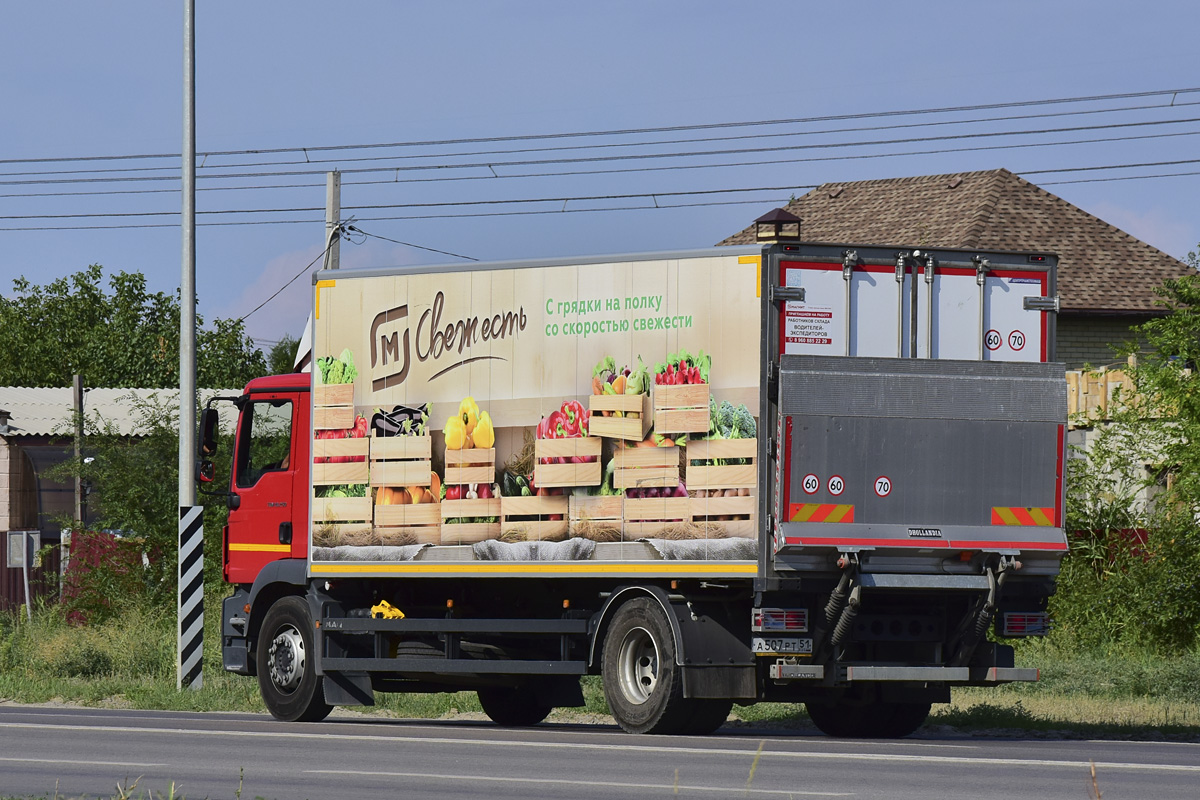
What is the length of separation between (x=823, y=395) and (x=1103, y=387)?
1587cm

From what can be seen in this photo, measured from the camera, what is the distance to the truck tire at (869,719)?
1506cm

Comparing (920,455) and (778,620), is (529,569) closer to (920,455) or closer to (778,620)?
(778,620)

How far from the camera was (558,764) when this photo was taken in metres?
11.7

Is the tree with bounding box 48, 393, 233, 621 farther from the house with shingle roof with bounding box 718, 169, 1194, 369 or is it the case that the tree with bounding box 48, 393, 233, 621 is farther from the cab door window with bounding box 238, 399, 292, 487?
the house with shingle roof with bounding box 718, 169, 1194, 369

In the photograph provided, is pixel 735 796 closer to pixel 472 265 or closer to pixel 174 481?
pixel 472 265

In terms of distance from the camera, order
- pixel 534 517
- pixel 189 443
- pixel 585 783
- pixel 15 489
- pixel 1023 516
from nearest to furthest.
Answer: pixel 585 783 → pixel 1023 516 → pixel 534 517 → pixel 189 443 → pixel 15 489

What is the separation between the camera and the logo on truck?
1504 centimetres

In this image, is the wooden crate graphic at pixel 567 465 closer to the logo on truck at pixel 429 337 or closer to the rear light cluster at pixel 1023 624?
the logo on truck at pixel 429 337

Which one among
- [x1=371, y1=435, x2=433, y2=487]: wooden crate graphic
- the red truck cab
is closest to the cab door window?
the red truck cab

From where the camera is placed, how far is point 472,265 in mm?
Result: 15289

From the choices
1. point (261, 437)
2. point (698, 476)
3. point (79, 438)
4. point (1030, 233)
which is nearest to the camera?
point (698, 476)

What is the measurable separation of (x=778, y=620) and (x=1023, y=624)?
2082 millimetres

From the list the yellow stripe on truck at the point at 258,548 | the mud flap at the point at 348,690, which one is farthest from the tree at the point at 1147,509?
the yellow stripe on truck at the point at 258,548

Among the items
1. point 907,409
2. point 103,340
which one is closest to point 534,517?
point 907,409
